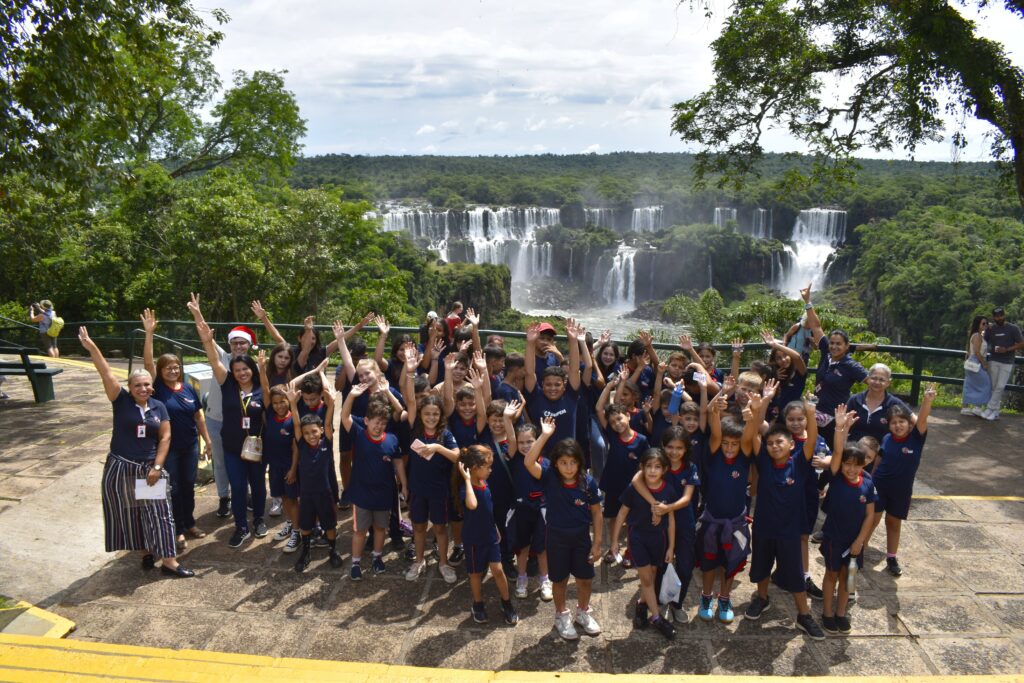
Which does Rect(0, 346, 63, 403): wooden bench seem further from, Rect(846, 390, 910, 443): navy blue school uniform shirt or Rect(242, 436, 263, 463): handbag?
Rect(846, 390, 910, 443): navy blue school uniform shirt

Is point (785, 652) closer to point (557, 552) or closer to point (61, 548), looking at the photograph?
point (557, 552)

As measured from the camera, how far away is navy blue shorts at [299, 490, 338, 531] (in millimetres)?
5668

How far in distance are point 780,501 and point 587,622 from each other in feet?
4.72

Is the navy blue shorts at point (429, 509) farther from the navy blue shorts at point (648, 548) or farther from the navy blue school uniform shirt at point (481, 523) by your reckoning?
the navy blue shorts at point (648, 548)

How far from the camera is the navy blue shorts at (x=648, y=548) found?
16.0 feet

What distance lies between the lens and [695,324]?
2256 cm

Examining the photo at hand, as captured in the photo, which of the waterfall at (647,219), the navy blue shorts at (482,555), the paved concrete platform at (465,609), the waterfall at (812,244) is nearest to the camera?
the paved concrete platform at (465,609)

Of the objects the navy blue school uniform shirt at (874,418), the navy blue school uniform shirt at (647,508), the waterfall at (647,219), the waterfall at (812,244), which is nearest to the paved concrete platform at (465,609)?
the navy blue school uniform shirt at (647,508)

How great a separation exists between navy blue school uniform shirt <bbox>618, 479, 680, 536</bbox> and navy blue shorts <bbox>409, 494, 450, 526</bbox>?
4.42 feet

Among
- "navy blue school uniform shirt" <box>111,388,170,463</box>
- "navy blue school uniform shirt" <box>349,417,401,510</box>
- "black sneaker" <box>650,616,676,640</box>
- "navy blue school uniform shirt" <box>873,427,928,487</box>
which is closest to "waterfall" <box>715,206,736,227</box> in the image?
"navy blue school uniform shirt" <box>873,427,928,487</box>

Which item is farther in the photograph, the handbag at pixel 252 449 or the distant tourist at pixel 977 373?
the distant tourist at pixel 977 373

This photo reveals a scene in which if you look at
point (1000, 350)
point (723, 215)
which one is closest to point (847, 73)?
point (1000, 350)

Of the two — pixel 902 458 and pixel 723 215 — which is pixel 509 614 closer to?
pixel 902 458

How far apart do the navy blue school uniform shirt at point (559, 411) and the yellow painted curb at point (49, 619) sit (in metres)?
3.33
